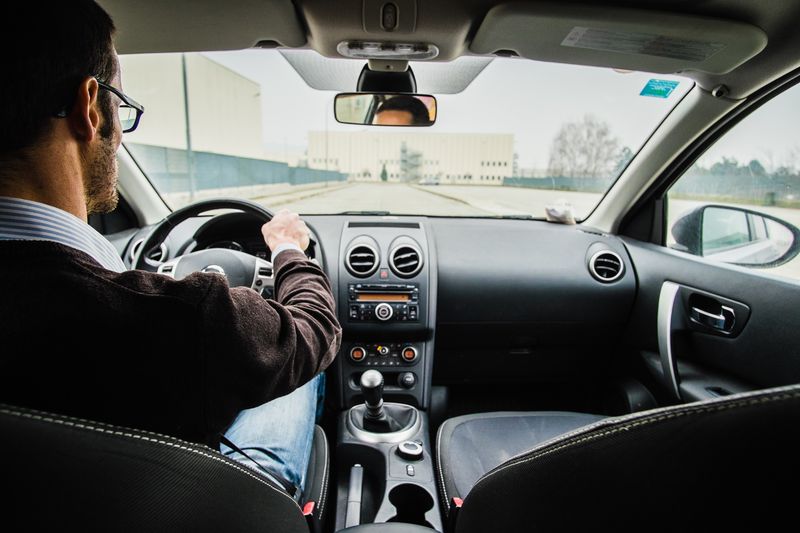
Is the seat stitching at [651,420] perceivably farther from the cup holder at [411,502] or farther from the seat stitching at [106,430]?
the cup holder at [411,502]

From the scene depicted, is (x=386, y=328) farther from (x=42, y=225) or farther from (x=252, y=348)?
(x=42, y=225)

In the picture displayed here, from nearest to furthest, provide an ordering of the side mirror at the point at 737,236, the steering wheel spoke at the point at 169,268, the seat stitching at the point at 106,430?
the seat stitching at the point at 106,430
the steering wheel spoke at the point at 169,268
the side mirror at the point at 737,236

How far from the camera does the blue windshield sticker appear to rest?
245 centimetres

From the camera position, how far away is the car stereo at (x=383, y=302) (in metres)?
2.62

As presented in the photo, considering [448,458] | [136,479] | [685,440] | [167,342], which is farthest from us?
[448,458]

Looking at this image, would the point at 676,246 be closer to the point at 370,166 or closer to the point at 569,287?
the point at 569,287

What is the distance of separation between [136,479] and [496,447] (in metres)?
1.85

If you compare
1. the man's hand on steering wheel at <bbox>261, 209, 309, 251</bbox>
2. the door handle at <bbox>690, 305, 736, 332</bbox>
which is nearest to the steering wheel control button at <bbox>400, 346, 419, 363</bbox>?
the man's hand on steering wheel at <bbox>261, 209, 309, 251</bbox>

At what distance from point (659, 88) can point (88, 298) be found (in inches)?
112

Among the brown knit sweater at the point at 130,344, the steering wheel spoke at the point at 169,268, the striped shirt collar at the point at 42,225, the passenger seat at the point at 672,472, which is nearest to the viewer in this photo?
the passenger seat at the point at 672,472

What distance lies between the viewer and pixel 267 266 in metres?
2.16

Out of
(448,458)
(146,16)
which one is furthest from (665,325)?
(146,16)

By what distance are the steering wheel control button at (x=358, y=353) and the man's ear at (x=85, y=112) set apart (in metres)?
1.90

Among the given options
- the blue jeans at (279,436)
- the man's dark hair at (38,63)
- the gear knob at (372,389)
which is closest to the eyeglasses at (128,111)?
the man's dark hair at (38,63)
